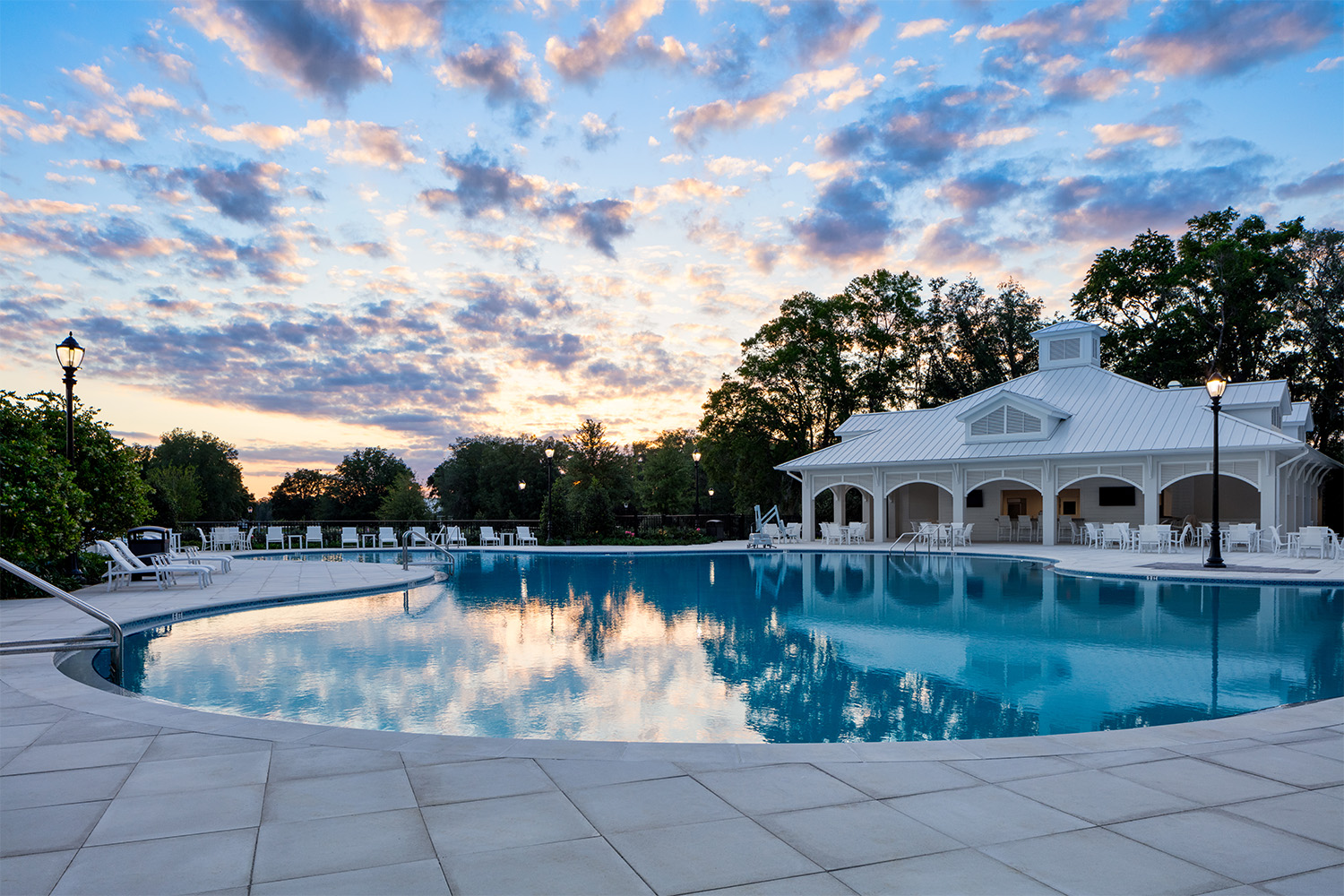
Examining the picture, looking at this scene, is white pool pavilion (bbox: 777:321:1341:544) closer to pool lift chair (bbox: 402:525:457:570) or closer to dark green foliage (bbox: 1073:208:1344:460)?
dark green foliage (bbox: 1073:208:1344:460)

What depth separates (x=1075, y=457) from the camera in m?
24.4

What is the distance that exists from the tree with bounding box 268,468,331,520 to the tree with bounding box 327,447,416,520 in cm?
144

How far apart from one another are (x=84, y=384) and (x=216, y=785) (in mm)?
15020

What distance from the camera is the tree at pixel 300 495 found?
57.8 meters

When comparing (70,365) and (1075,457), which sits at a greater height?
(70,365)

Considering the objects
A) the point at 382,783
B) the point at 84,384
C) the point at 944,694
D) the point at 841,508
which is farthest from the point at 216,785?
the point at 841,508

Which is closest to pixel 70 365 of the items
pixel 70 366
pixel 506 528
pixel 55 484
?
pixel 70 366

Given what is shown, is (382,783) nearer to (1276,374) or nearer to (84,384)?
(84,384)

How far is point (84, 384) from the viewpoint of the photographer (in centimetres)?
1545

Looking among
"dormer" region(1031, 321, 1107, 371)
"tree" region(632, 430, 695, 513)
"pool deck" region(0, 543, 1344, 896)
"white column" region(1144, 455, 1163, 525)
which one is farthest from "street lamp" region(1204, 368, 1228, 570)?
"tree" region(632, 430, 695, 513)

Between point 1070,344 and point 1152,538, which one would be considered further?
point 1070,344

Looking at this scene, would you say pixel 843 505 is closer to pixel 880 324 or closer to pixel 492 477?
pixel 880 324

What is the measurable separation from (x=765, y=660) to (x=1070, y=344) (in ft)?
84.3

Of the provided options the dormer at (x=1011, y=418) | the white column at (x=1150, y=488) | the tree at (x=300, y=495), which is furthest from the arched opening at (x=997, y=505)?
the tree at (x=300, y=495)
